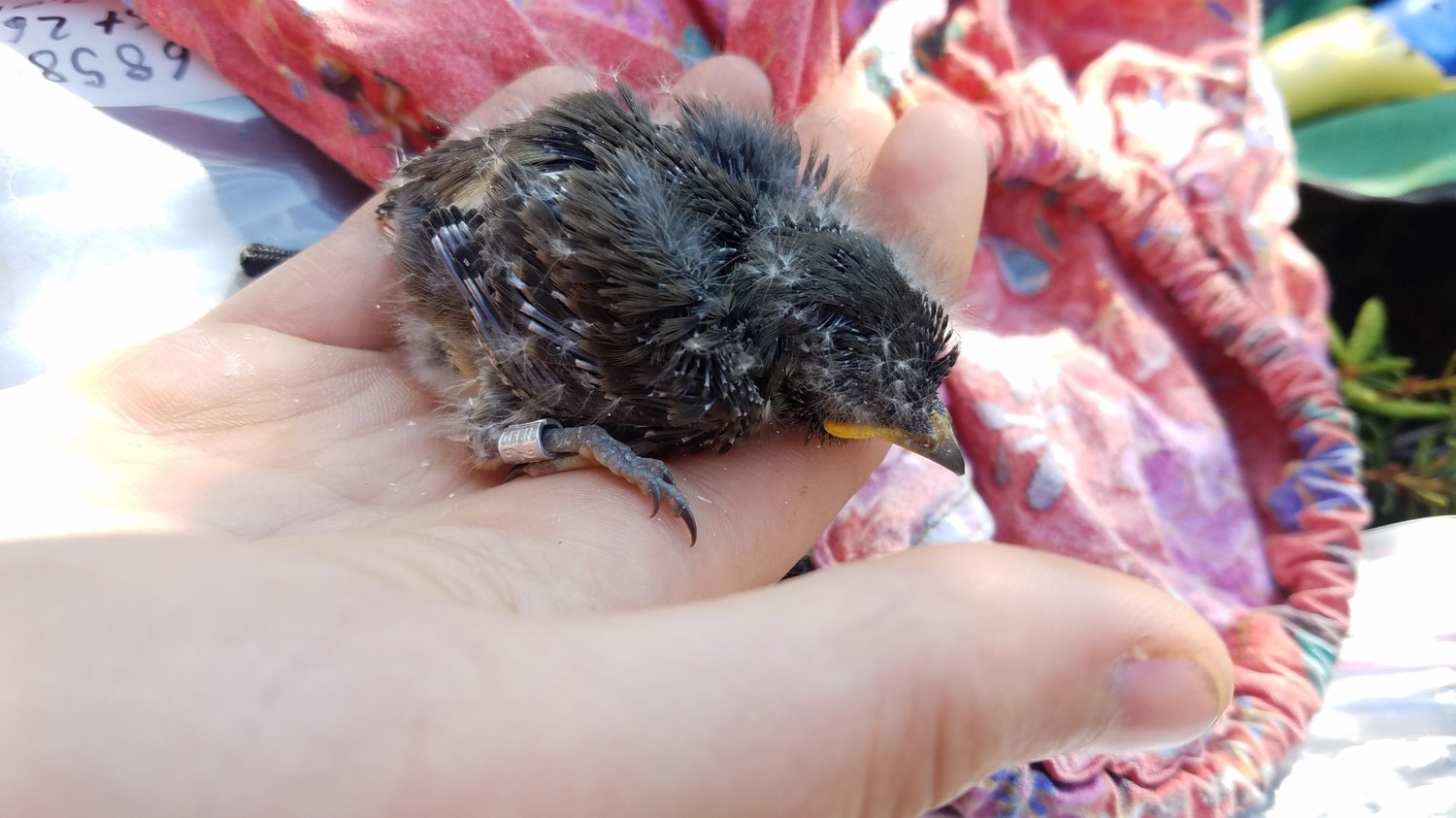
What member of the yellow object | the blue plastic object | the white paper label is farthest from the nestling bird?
the blue plastic object

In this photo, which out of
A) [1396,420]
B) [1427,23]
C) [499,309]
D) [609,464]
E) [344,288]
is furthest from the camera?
[1427,23]

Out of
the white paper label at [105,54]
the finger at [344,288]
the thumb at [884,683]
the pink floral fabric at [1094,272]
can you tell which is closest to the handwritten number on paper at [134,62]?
the white paper label at [105,54]

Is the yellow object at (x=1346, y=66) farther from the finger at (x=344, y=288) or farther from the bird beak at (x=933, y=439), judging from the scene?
the finger at (x=344, y=288)

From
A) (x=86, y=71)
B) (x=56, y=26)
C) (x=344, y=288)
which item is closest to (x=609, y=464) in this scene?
(x=344, y=288)

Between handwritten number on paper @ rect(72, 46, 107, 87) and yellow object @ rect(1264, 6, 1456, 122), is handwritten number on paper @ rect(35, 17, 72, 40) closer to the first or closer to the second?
handwritten number on paper @ rect(72, 46, 107, 87)

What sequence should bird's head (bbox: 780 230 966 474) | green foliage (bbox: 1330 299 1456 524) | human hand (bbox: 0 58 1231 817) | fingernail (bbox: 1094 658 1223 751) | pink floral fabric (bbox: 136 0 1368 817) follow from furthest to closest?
1. green foliage (bbox: 1330 299 1456 524)
2. pink floral fabric (bbox: 136 0 1368 817)
3. bird's head (bbox: 780 230 966 474)
4. fingernail (bbox: 1094 658 1223 751)
5. human hand (bbox: 0 58 1231 817)

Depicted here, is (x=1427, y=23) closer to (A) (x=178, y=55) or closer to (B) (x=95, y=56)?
(A) (x=178, y=55)
